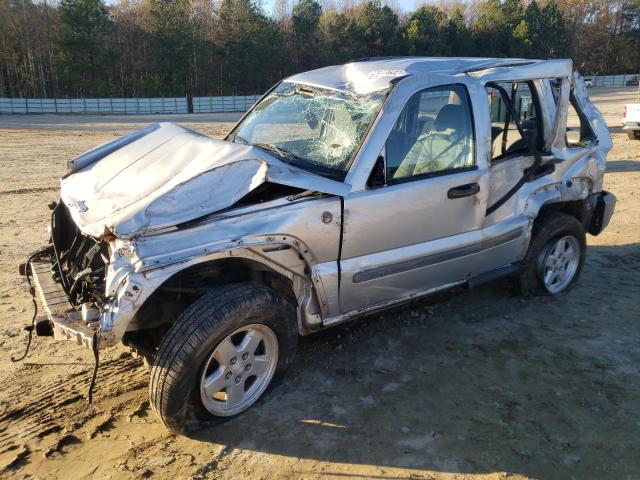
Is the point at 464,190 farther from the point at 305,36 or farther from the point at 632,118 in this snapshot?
the point at 305,36

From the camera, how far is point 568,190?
16.5 feet

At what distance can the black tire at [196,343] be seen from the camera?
298cm

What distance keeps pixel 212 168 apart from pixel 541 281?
334 centimetres

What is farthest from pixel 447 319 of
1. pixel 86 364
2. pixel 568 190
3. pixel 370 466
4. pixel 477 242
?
pixel 86 364

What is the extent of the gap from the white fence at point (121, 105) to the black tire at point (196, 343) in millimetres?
36104

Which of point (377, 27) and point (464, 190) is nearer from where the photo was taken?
point (464, 190)

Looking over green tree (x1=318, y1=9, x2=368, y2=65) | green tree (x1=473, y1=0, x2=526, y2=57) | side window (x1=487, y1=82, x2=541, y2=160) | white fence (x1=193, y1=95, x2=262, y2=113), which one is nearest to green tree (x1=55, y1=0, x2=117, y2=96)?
white fence (x1=193, y1=95, x2=262, y2=113)

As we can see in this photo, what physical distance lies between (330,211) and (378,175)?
A: 0.47 m

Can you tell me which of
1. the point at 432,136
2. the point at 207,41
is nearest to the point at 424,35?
the point at 207,41

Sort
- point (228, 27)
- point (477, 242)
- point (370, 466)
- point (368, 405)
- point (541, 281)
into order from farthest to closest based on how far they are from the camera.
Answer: point (228, 27) < point (541, 281) < point (477, 242) < point (368, 405) < point (370, 466)

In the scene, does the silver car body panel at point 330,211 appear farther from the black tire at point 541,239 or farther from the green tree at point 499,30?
the green tree at point 499,30

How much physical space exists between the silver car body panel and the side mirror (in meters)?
0.04

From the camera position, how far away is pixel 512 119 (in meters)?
4.61

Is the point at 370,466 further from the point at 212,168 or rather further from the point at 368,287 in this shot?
the point at 212,168
